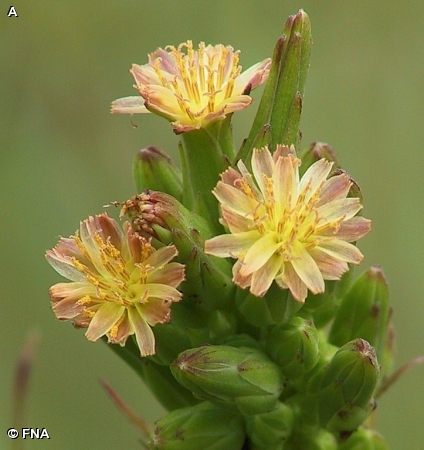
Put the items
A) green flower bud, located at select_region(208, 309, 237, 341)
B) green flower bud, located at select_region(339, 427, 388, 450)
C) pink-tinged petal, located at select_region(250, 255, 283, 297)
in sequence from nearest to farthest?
pink-tinged petal, located at select_region(250, 255, 283, 297) → green flower bud, located at select_region(208, 309, 237, 341) → green flower bud, located at select_region(339, 427, 388, 450)

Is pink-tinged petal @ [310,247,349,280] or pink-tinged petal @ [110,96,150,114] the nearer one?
pink-tinged petal @ [310,247,349,280]

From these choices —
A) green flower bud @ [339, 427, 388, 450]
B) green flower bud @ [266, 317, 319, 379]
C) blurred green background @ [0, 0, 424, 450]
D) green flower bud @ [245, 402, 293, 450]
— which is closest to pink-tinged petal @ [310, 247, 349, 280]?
green flower bud @ [266, 317, 319, 379]

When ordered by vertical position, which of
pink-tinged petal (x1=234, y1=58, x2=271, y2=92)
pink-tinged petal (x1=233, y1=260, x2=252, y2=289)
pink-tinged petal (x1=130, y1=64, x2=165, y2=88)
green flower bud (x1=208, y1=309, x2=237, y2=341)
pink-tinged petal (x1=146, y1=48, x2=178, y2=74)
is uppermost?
pink-tinged petal (x1=146, y1=48, x2=178, y2=74)

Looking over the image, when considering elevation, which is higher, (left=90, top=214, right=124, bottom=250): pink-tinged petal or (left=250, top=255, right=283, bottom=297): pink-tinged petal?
(left=90, top=214, right=124, bottom=250): pink-tinged petal

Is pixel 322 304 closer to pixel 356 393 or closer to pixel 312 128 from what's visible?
pixel 356 393

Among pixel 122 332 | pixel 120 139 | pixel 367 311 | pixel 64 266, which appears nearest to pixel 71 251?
pixel 64 266

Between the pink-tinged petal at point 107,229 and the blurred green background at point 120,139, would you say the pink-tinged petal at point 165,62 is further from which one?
the blurred green background at point 120,139

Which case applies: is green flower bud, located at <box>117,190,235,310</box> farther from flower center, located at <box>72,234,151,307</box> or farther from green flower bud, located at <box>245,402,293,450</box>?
green flower bud, located at <box>245,402,293,450</box>

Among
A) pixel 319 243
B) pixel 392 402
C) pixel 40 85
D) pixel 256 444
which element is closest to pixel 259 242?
pixel 319 243
